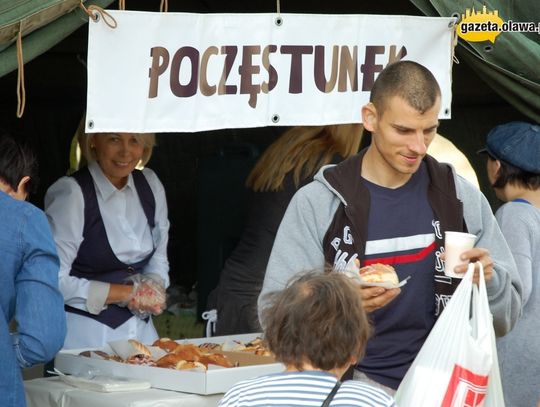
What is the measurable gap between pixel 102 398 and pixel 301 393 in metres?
1.42

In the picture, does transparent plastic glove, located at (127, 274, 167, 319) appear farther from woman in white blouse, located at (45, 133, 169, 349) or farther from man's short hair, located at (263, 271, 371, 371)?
Answer: man's short hair, located at (263, 271, 371, 371)

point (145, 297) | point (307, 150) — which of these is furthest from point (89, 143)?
point (307, 150)

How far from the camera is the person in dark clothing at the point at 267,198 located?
4.68m

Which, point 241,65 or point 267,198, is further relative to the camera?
point 267,198

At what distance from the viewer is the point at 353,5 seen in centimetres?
589

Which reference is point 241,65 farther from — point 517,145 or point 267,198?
point 517,145

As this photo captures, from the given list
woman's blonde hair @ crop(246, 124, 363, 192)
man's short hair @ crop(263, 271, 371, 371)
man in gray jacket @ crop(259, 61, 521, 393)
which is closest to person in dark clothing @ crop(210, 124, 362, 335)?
woman's blonde hair @ crop(246, 124, 363, 192)

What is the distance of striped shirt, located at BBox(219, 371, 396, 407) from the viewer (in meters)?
2.43

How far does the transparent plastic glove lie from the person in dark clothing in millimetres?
394

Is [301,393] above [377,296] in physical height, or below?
below

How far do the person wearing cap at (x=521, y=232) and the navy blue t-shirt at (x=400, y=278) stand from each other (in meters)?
0.64

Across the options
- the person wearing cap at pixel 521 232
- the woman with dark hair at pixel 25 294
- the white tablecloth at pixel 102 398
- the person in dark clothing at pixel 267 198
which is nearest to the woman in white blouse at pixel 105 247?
the person in dark clothing at pixel 267 198

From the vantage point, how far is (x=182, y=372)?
12.3 ft

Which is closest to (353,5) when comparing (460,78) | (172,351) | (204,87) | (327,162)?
(460,78)
